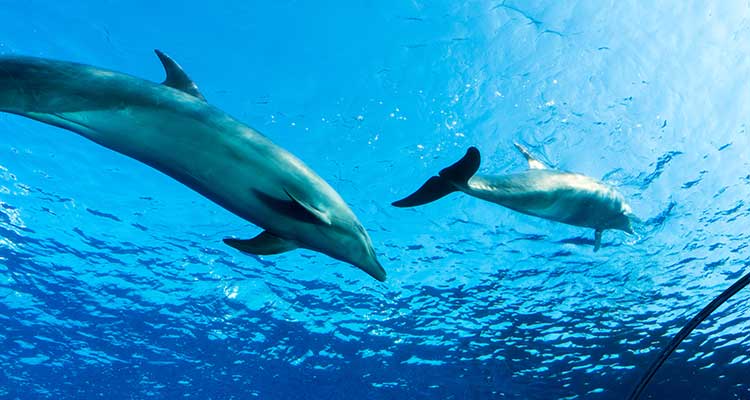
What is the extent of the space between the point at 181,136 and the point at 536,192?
2763 millimetres

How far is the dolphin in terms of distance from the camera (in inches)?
130

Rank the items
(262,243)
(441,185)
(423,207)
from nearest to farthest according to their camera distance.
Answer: (262,243) < (441,185) < (423,207)

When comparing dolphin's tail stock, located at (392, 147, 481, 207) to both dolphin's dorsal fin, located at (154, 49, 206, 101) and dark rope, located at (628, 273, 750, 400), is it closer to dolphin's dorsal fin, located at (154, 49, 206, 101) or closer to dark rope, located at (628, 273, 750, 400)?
dolphin's dorsal fin, located at (154, 49, 206, 101)

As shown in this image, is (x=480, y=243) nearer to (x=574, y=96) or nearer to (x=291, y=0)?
(x=574, y=96)

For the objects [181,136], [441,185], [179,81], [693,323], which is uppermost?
[179,81]

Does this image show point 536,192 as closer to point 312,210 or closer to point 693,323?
point 693,323

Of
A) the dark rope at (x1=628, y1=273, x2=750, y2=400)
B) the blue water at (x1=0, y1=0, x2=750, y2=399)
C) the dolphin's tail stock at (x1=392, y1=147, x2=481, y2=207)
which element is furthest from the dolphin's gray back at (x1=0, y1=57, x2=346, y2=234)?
the blue water at (x1=0, y1=0, x2=750, y2=399)

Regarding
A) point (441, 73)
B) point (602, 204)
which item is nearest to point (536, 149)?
point (441, 73)

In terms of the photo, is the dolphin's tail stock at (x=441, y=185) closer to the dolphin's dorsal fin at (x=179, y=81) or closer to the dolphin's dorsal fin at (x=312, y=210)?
the dolphin's dorsal fin at (x=312, y=210)

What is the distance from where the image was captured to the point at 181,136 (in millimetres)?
2471

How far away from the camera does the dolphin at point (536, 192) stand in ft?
10.9

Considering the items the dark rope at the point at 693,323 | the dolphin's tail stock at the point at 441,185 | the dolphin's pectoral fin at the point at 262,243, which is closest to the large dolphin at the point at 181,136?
the dolphin's pectoral fin at the point at 262,243

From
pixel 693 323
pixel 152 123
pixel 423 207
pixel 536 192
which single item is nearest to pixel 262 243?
pixel 152 123

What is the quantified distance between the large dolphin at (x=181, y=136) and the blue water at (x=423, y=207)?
556 cm
